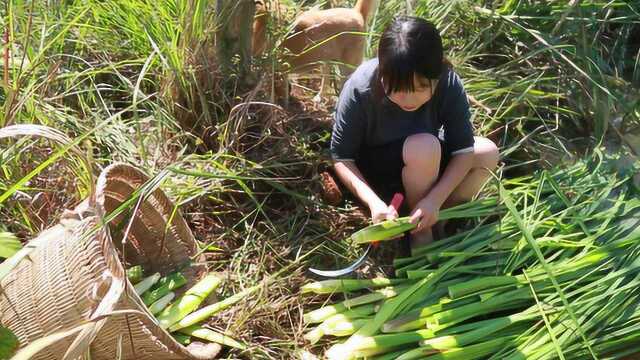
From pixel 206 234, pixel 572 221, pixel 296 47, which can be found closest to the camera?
pixel 572 221

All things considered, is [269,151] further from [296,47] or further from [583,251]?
[583,251]

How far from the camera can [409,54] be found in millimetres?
2350

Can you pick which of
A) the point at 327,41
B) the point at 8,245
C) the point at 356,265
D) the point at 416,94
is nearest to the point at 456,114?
the point at 416,94

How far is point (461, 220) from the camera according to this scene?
2.86 m

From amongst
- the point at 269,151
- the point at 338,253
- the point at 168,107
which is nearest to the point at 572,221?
the point at 338,253

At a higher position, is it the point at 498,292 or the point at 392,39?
the point at 392,39

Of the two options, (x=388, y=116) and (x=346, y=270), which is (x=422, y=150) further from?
(x=346, y=270)

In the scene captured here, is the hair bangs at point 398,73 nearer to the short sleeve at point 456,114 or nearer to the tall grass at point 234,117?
the short sleeve at point 456,114

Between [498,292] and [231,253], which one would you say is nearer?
[498,292]

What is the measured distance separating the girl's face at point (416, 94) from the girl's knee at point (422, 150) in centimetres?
18

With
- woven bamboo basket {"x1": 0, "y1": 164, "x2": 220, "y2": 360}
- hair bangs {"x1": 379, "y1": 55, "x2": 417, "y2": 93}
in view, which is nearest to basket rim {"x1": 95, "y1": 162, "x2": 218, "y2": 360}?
woven bamboo basket {"x1": 0, "y1": 164, "x2": 220, "y2": 360}

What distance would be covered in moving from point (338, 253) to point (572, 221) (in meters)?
0.76

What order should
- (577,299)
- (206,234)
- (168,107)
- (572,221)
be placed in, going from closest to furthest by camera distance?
(577,299) → (572,221) → (206,234) → (168,107)

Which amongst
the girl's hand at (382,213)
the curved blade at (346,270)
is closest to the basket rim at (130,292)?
the curved blade at (346,270)
